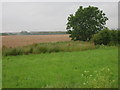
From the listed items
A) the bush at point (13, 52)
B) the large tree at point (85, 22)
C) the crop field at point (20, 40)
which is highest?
the large tree at point (85, 22)

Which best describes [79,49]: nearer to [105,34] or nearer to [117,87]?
[105,34]

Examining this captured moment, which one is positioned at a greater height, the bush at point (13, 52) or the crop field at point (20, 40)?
the crop field at point (20, 40)

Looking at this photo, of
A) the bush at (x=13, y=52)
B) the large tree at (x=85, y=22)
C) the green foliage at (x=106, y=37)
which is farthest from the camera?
the large tree at (x=85, y=22)

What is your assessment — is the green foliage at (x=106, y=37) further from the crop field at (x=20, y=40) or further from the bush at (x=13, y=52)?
the bush at (x=13, y=52)

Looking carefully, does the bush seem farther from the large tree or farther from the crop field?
the large tree

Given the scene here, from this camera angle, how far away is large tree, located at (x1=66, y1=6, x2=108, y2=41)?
1120 inches

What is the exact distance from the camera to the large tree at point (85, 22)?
1120 inches

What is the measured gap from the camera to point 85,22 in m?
28.4

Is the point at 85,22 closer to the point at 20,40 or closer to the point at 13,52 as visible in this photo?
the point at 20,40

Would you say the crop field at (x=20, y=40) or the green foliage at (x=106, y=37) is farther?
the green foliage at (x=106, y=37)

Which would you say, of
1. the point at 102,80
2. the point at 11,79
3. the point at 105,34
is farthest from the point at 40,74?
the point at 105,34

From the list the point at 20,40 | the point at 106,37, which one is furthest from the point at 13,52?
the point at 20,40

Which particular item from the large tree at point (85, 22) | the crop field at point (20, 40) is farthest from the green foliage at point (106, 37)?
the crop field at point (20, 40)

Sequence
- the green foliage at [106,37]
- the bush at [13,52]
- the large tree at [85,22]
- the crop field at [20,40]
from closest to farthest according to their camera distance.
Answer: the bush at [13,52] < the crop field at [20,40] < the green foliage at [106,37] < the large tree at [85,22]
